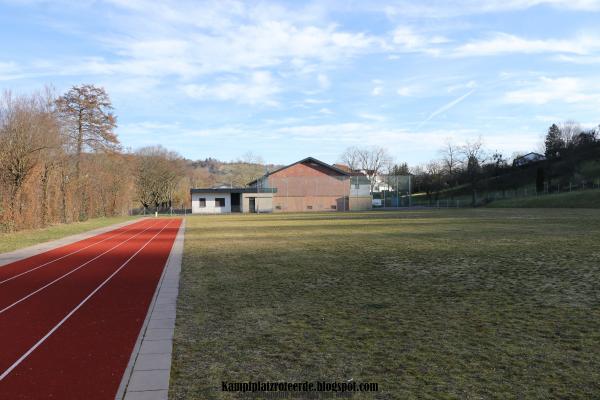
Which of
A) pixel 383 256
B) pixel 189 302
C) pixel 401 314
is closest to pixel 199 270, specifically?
pixel 189 302

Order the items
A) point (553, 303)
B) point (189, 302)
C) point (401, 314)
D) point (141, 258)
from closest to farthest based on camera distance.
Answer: point (401, 314) < point (553, 303) < point (189, 302) < point (141, 258)

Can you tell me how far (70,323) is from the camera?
655cm

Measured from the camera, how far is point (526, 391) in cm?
389

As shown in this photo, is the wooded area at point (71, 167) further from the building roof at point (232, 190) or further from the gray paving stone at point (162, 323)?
the gray paving stone at point (162, 323)

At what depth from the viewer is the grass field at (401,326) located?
13.9 ft

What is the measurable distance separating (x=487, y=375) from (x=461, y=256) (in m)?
9.02

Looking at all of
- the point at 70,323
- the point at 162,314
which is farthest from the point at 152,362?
the point at 70,323

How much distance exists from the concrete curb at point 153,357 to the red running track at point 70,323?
4.2 inches

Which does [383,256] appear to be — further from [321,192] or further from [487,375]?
[321,192]

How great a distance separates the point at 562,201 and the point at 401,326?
2134 inches

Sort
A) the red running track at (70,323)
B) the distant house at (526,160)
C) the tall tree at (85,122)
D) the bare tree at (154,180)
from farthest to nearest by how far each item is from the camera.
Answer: the distant house at (526,160)
the bare tree at (154,180)
the tall tree at (85,122)
the red running track at (70,323)

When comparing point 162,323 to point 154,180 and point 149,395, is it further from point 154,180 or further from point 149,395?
point 154,180

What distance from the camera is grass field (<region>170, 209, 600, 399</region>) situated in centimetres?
425

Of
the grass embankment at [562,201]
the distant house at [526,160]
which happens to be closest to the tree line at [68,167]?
the grass embankment at [562,201]
